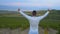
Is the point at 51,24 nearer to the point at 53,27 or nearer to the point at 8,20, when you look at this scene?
the point at 53,27

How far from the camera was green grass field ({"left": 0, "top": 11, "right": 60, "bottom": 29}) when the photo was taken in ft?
15.9

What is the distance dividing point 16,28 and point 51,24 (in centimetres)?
99

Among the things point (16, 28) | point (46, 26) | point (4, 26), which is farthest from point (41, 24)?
point (4, 26)

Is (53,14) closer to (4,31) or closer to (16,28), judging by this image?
(16,28)

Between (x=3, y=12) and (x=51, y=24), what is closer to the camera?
(x=3, y=12)

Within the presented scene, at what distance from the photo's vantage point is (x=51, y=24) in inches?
197

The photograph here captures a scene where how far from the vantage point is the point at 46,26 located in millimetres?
4953

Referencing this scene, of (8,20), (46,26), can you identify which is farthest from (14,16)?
(46,26)

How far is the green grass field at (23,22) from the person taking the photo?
485 cm

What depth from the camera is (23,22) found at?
194 inches

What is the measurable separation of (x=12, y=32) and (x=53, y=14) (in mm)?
1242

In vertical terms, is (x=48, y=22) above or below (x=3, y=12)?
below

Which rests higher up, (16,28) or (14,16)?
(14,16)

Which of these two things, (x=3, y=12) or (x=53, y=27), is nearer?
(x=3, y=12)
